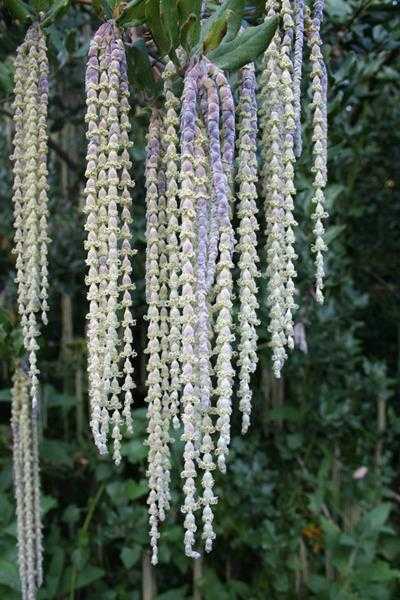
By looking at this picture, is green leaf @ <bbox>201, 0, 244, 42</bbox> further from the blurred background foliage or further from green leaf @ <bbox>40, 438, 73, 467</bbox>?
green leaf @ <bbox>40, 438, 73, 467</bbox>

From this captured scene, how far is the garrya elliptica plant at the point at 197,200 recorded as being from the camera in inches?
31.5

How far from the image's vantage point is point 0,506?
6.00ft

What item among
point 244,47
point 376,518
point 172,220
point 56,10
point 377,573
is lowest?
point 377,573

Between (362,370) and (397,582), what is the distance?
0.69 meters

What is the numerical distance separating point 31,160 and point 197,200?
275 mm

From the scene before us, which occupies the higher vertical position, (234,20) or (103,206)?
(234,20)

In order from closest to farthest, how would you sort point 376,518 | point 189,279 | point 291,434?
point 189,279
point 376,518
point 291,434

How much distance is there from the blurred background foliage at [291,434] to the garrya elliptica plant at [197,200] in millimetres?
947

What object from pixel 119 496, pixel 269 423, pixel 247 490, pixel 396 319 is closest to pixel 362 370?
pixel 396 319

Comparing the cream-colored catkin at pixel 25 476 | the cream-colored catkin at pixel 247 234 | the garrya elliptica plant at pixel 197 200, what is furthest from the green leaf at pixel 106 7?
the cream-colored catkin at pixel 25 476

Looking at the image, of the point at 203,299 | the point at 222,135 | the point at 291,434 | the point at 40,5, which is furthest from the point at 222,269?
the point at 291,434

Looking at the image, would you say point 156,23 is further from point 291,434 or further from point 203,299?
point 291,434

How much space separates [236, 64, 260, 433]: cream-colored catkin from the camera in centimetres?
83

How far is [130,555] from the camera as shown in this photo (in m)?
2.05
